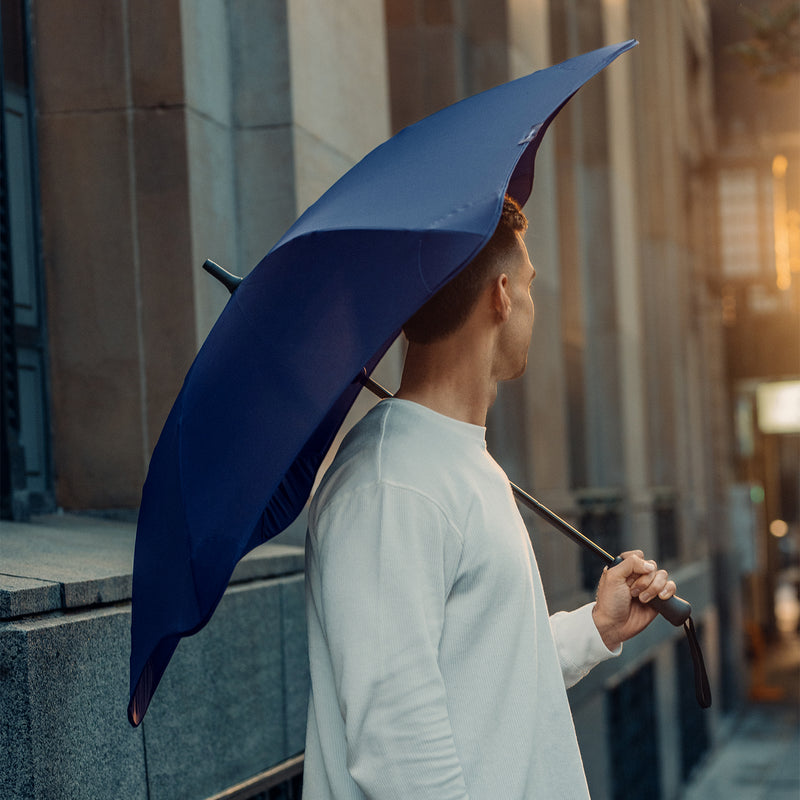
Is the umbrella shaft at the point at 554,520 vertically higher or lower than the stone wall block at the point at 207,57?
lower

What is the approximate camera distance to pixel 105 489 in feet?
15.7

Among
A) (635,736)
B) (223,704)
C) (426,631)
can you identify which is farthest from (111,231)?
(635,736)

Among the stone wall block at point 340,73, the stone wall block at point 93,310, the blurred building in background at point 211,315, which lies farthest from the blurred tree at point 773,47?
the stone wall block at point 93,310

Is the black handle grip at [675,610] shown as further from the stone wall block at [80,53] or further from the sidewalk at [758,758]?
the sidewalk at [758,758]

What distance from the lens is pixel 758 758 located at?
14273 millimetres

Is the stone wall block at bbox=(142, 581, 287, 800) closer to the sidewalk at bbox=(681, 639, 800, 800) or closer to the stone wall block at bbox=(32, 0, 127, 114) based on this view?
the stone wall block at bbox=(32, 0, 127, 114)

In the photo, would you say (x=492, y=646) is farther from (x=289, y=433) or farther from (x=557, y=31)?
(x=557, y=31)

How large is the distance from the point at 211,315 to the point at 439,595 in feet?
9.14

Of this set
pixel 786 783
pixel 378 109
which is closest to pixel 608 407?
pixel 786 783

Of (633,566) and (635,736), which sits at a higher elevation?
(633,566)

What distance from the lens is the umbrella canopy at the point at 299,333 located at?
2.12 metres

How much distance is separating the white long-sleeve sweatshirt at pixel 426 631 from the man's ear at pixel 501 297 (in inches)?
9.3

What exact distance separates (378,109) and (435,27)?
252 cm

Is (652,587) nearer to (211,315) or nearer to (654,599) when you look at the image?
(654,599)
